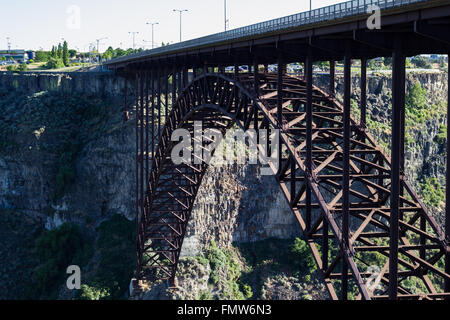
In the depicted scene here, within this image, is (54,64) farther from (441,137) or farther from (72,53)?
(441,137)

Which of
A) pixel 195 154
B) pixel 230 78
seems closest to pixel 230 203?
pixel 195 154

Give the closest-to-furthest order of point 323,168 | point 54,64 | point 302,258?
point 323,168, point 302,258, point 54,64

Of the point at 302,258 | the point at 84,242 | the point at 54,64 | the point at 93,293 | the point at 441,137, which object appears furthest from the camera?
the point at 54,64

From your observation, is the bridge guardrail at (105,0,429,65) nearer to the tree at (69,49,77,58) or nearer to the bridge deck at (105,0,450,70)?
the bridge deck at (105,0,450,70)

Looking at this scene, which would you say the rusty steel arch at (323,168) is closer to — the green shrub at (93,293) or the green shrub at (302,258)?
the green shrub at (93,293)

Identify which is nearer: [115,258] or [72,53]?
[115,258]

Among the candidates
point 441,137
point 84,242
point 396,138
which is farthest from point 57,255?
point 396,138

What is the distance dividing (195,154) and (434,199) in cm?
3906

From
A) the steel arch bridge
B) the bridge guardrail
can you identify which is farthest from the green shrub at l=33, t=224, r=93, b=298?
the bridge guardrail

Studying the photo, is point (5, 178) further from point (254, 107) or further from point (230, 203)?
point (254, 107)

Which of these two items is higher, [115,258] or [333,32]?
[333,32]

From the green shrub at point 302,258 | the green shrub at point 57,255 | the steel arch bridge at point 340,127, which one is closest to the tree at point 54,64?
the green shrub at point 57,255

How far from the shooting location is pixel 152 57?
2016 inches

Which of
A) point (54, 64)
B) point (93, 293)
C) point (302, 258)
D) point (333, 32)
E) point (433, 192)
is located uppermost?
point (54, 64)
